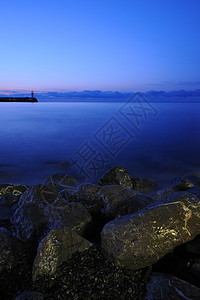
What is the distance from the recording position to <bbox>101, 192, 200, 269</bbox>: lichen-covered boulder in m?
2.69

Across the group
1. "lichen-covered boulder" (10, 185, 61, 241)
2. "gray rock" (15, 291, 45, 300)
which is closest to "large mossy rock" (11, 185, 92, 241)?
"lichen-covered boulder" (10, 185, 61, 241)

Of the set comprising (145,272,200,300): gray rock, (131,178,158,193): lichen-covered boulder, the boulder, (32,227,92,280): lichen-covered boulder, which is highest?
(32,227,92,280): lichen-covered boulder

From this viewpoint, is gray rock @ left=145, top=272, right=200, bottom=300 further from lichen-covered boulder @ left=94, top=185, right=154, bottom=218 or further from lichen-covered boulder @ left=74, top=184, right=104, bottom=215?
lichen-covered boulder @ left=74, top=184, right=104, bottom=215

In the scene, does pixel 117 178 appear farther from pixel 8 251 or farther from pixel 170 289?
pixel 170 289

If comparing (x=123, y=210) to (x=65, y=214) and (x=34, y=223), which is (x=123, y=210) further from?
(x=34, y=223)

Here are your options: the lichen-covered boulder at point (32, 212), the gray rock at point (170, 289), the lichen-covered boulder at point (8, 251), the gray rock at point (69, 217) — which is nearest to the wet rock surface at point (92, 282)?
the gray rock at point (170, 289)

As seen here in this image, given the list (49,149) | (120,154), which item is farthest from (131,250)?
(49,149)

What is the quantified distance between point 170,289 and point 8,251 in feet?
7.07

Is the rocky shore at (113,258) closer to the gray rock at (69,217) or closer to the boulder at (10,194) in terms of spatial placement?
the gray rock at (69,217)

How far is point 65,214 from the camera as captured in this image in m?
3.55

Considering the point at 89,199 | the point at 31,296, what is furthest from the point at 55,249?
the point at 89,199

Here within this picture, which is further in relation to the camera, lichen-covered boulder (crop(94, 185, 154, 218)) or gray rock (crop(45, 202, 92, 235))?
lichen-covered boulder (crop(94, 185, 154, 218))

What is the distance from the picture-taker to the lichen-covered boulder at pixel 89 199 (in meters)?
4.19

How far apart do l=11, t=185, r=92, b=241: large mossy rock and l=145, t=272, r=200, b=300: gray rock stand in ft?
4.61
